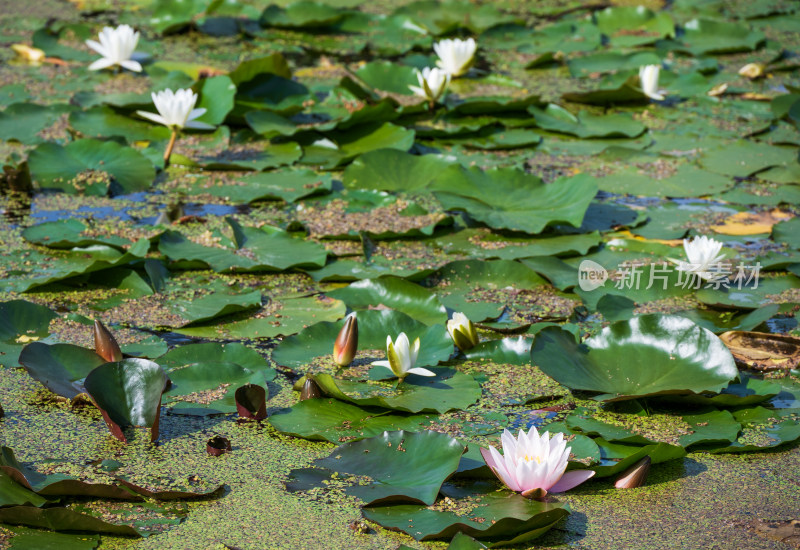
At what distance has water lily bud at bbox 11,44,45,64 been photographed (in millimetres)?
5961

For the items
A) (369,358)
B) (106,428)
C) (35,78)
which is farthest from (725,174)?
(35,78)

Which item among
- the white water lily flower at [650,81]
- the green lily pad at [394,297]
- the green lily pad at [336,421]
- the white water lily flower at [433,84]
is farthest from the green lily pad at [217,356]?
the white water lily flower at [650,81]

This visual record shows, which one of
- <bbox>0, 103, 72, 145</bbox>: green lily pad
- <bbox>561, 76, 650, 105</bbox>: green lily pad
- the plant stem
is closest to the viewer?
the plant stem

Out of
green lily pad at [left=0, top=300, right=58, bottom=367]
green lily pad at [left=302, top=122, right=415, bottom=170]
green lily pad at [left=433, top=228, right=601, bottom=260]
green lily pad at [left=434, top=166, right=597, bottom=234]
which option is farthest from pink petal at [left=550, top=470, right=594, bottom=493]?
green lily pad at [left=302, top=122, right=415, bottom=170]

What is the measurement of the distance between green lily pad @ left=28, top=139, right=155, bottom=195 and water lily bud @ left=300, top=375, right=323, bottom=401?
6.49 feet

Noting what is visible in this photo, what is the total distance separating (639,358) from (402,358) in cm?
72

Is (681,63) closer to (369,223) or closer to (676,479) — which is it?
(369,223)

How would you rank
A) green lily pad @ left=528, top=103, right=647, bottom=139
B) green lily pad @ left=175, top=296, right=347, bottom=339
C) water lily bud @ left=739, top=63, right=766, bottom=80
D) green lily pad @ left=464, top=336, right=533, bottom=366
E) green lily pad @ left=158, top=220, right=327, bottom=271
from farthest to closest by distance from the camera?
water lily bud @ left=739, top=63, right=766, bottom=80 → green lily pad @ left=528, top=103, right=647, bottom=139 → green lily pad @ left=158, top=220, right=327, bottom=271 → green lily pad @ left=175, top=296, right=347, bottom=339 → green lily pad @ left=464, top=336, right=533, bottom=366

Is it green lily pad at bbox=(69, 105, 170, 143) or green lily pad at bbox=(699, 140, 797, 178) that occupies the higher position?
green lily pad at bbox=(69, 105, 170, 143)

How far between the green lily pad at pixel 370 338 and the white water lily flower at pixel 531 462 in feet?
2.09

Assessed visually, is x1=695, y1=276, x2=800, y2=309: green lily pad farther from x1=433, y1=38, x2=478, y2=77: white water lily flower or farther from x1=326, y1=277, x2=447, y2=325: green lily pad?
x1=433, y1=38, x2=478, y2=77: white water lily flower

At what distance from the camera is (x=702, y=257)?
320cm

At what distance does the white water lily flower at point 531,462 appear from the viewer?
204 cm

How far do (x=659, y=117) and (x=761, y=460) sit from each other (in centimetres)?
323
